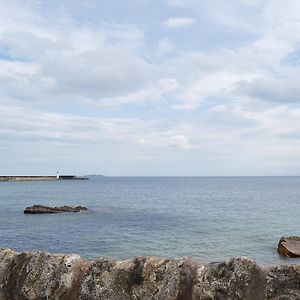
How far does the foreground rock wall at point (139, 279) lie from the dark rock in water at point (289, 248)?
93.2 ft

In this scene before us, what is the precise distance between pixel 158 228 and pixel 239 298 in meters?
45.9

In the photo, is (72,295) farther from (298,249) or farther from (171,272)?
(298,249)

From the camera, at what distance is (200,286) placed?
5242 mm

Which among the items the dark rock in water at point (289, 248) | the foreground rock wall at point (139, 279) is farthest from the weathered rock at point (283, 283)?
the dark rock in water at point (289, 248)

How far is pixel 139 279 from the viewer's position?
5.60 metres

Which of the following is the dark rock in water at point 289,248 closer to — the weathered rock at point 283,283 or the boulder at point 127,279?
the weathered rock at point 283,283

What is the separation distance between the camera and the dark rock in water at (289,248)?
31781 mm

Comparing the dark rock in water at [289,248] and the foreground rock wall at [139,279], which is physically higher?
the foreground rock wall at [139,279]

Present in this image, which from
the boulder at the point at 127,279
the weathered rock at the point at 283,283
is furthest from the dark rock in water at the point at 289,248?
the boulder at the point at 127,279

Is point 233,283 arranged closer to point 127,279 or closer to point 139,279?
point 139,279

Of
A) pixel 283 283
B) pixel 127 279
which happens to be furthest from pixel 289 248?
pixel 127 279

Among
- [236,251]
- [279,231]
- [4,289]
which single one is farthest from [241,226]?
[4,289]

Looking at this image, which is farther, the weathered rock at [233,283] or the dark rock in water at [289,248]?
the dark rock in water at [289,248]

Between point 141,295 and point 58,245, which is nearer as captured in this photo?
point 141,295
